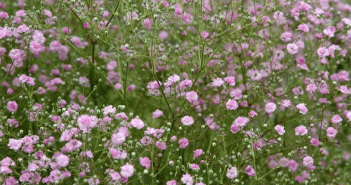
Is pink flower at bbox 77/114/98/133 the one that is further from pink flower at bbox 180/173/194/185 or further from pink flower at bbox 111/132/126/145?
pink flower at bbox 180/173/194/185

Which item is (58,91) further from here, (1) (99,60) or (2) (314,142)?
(2) (314,142)

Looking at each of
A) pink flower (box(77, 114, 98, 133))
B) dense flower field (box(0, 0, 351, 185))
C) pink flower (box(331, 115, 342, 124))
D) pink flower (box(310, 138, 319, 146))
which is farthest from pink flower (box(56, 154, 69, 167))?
pink flower (box(331, 115, 342, 124))

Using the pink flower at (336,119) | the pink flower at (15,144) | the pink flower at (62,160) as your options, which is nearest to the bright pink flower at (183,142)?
the pink flower at (62,160)

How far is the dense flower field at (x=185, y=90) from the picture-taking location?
11.8 ft

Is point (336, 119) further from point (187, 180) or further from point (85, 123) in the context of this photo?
point (85, 123)

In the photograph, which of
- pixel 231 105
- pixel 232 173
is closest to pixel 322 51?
pixel 231 105

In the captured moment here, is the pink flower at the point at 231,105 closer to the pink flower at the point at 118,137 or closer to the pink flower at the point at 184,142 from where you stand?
the pink flower at the point at 184,142

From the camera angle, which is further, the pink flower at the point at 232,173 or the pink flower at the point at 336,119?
the pink flower at the point at 336,119

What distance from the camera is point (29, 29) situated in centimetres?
380

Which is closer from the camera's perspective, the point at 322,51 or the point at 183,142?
the point at 183,142

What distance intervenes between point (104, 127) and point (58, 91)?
59.0 inches

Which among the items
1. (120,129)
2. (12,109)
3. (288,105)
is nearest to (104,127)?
(120,129)

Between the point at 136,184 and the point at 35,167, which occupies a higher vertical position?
the point at 136,184

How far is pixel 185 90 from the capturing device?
3969 millimetres
